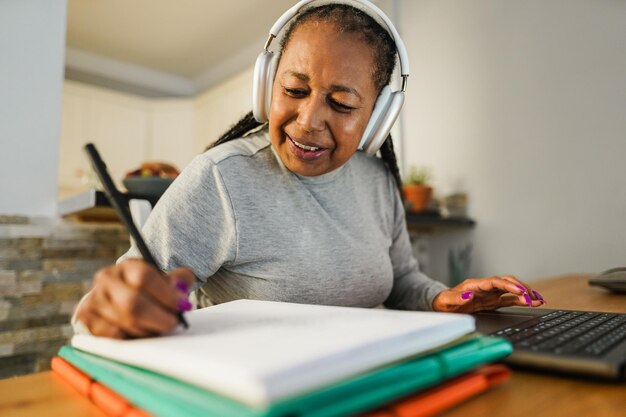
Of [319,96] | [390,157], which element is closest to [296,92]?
[319,96]

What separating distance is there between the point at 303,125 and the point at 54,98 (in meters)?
0.99

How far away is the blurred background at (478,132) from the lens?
4.19 feet

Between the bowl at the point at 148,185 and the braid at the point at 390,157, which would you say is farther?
the bowl at the point at 148,185

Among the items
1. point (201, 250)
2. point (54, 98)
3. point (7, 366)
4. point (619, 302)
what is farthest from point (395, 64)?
point (7, 366)

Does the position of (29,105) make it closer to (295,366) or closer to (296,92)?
(296,92)

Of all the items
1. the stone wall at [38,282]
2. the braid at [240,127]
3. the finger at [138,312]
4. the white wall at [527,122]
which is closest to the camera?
the finger at [138,312]

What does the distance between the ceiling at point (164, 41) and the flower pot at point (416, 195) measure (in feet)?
4.74

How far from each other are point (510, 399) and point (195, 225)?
1.54ft

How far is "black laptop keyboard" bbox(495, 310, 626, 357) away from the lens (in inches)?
16.4

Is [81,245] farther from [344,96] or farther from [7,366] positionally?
[344,96]

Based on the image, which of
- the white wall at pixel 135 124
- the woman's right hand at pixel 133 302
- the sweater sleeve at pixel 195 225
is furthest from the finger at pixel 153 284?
the white wall at pixel 135 124

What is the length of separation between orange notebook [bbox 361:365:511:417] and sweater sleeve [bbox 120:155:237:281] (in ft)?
1.36

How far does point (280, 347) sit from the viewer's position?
277mm

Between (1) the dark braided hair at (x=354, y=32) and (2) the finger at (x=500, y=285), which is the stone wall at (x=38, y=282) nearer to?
(1) the dark braided hair at (x=354, y=32)
